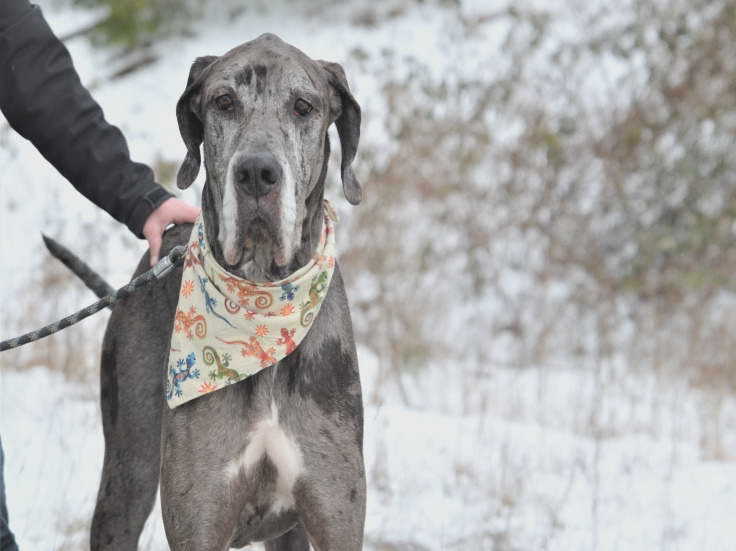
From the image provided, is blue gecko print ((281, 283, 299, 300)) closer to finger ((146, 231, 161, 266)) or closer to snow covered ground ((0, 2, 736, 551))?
finger ((146, 231, 161, 266))

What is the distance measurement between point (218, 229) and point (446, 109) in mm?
6500

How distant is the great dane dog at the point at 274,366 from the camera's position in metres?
2.56

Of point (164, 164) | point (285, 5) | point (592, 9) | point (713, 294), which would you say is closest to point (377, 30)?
point (285, 5)

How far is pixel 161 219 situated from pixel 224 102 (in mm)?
787

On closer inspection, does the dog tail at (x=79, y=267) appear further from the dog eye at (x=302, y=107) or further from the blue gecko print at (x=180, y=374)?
the dog eye at (x=302, y=107)

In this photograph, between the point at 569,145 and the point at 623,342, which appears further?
the point at 569,145

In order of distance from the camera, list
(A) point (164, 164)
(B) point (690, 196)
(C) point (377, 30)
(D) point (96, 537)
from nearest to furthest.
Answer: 1. (D) point (96, 537)
2. (A) point (164, 164)
3. (B) point (690, 196)
4. (C) point (377, 30)

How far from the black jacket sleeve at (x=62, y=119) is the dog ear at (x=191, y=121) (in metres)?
0.37

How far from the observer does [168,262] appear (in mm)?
3102

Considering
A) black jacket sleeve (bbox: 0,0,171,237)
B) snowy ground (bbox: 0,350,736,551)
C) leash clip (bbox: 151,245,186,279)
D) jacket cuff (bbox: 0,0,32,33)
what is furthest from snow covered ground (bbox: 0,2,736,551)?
jacket cuff (bbox: 0,0,32,33)

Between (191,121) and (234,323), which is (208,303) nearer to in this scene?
(234,323)

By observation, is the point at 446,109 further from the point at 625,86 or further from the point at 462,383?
the point at 462,383

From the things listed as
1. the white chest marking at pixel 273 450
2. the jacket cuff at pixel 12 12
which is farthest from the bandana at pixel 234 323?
the jacket cuff at pixel 12 12

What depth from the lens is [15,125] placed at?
10.3 feet
